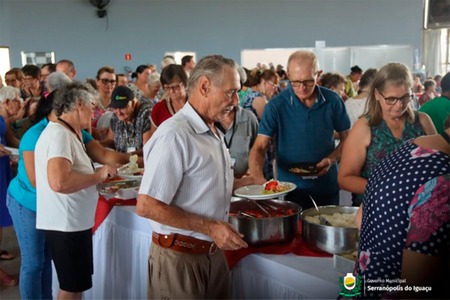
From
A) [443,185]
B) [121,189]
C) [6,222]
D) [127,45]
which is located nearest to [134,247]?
[121,189]

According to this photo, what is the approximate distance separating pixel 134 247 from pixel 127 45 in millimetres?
8715

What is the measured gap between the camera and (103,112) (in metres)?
3.88

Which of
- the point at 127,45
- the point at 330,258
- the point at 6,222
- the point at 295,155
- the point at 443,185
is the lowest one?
the point at 6,222

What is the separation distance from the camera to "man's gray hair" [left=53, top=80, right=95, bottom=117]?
6.31 ft

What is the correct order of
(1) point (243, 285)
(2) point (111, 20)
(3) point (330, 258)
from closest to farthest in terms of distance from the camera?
(3) point (330, 258) < (1) point (243, 285) < (2) point (111, 20)

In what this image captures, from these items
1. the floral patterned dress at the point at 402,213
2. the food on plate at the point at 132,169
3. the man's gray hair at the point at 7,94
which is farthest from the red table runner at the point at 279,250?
the man's gray hair at the point at 7,94

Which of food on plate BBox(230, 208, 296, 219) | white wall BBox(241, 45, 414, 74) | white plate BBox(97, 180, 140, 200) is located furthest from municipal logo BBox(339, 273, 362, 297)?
white wall BBox(241, 45, 414, 74)

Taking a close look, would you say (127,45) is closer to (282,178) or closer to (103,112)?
(103,112)

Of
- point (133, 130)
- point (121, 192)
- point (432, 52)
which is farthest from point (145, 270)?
point (432, 52)

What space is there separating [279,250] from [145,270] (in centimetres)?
85

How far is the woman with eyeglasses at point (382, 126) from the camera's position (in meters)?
1.78

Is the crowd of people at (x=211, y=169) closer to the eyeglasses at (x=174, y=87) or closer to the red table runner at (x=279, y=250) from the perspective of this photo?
the eyeglasses at (x=174, y=87)

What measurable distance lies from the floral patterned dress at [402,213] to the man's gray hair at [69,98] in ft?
4.39

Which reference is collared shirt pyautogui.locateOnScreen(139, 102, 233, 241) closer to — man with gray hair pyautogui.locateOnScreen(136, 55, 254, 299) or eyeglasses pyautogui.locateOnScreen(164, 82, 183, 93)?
man with gray hair pyautogui.locateOnScreen(136, 55, 254, 299)
